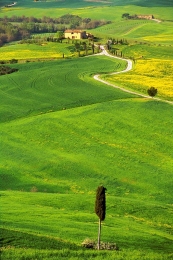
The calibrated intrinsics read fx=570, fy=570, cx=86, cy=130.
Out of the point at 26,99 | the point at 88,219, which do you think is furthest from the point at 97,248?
the point at 26,99

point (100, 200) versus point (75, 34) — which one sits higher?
point (75, 34)

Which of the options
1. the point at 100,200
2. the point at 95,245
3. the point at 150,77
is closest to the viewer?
the point at 100,200

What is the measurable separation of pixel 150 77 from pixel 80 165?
55441mm

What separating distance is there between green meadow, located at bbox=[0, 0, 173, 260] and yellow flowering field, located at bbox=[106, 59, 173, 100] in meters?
0.58

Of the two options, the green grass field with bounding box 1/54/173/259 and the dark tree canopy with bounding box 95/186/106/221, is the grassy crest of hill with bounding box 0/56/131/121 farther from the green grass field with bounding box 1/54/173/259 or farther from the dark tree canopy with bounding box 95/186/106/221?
the dark tree canopy with bounding box 95/186/106/221

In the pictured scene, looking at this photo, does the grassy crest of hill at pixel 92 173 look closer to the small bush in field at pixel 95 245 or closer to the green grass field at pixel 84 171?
the green grass field at pixel 84 171

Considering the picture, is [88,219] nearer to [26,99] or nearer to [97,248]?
[97,248]

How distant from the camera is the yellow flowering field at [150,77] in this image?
100125mm

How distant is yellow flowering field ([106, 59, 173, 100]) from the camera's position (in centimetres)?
10012

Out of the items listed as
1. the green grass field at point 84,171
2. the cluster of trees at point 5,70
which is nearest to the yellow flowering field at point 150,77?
the green grass field at point 84,171

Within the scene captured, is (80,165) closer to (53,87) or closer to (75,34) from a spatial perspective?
(53,87)

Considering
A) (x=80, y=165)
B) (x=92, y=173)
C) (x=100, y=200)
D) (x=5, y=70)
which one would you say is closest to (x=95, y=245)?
(x=100, y=200)

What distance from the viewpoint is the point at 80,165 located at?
199 ft

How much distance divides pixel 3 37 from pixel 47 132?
123 metres
